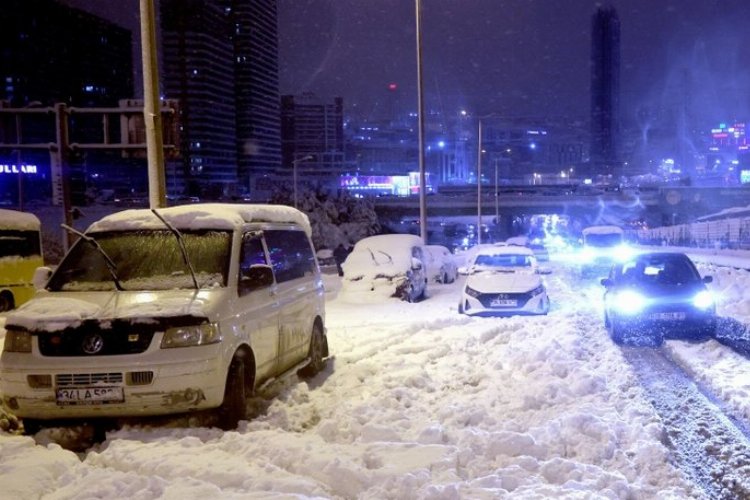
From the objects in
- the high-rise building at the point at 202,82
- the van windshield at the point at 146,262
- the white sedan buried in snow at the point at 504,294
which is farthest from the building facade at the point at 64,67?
the van windshield at the point at 146,262

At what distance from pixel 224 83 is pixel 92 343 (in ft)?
500

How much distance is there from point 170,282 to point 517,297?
9456 mm

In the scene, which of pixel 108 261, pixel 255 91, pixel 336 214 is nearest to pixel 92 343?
pixel 108 261

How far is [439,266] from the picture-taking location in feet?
88.6

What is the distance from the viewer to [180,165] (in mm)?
130625

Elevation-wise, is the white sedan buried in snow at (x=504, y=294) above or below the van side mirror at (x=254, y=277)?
below

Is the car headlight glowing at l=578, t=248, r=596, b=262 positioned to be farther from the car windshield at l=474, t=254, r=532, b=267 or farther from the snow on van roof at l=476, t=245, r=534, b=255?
the car windshield at l=474, t=254, r=532, b=267

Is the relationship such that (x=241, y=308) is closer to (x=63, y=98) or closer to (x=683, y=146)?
(x=63, y=98)

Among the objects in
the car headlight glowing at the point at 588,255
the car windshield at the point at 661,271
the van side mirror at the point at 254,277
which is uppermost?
the van side mirror at the point at 254,277

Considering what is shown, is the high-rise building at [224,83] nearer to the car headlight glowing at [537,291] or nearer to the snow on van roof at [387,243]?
the snow on van roof at [387,243]

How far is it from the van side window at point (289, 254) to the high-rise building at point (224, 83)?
11973cm

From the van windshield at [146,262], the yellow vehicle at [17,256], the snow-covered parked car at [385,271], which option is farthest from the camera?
the yellow vehicle at [17,256]

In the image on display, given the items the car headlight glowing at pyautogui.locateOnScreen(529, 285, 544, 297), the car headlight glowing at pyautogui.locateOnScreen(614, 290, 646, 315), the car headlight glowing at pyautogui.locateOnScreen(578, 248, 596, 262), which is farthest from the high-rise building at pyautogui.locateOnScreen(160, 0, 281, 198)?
the car headlight glowing at pyautogui.locateOnScreen(614, 290, 646, 315)

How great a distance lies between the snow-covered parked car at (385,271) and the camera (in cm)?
1875
